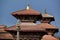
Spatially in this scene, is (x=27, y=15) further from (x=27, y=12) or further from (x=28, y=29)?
(x=28, y=29)

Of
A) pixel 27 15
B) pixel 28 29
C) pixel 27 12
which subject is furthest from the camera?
pixel 27 12

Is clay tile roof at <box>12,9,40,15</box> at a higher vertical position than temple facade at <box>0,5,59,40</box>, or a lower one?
A: higher

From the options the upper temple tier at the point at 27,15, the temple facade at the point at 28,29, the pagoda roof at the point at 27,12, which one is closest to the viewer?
the temple facade at the point at 28,29

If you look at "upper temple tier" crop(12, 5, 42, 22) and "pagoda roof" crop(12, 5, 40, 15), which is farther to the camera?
"pagoda roof" crop(12, 5, 40, 15)

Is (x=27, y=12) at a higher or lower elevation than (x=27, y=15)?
higher

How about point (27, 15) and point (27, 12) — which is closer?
point (27, 15)

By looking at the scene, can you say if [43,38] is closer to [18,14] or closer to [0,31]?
[18,14]

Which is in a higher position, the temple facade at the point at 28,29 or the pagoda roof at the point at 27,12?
the pagoda roof at the point at 27,12


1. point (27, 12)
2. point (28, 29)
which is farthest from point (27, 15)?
point (28, 29)

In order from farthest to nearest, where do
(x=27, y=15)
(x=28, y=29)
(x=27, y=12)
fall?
1. (x=27, y=12)
2. (x=27, y=15)
3. (x=28, y=29)

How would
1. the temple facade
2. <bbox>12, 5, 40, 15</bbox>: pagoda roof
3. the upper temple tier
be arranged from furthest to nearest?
<bbox>12, 5, 40, 15</bbox>: pagoda roof → the upper temple tier → the temple facade

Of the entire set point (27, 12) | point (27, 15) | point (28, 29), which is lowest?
point (28, 29)

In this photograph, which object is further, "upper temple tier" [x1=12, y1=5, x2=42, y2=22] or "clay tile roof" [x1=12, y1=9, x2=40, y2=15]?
"clay tile roof" [x1=12, y1=9, x2=40, y2=15]

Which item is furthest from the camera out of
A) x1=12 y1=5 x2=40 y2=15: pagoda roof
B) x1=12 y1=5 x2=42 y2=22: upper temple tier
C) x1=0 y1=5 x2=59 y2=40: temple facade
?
x1=12 y1=5 x2=40 y2=15: pagoda roof
